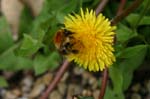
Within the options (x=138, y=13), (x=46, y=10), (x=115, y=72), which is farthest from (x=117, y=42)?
(x=46, y=10)

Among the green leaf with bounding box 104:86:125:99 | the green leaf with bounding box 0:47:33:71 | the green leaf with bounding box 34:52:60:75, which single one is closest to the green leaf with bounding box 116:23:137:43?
the green leaf with bounding box 104:86:125:99

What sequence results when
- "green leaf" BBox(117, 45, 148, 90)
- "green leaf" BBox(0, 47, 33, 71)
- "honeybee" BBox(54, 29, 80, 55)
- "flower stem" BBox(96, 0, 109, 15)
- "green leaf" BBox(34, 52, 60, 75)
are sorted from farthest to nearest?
"green leaf" BBox(0, 47, 33, 71)
"green leaf" BBox(34, 52, 60, 75)
"flower stem" BBox(96, 0, 109, 15)
"green leaf" BBox(117, 45, 148, 90)
"honeybee" BBox(54, 29, 80, 55)

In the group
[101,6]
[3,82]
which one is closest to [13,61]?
[3,82]

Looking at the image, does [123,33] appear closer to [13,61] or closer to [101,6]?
[101,6]

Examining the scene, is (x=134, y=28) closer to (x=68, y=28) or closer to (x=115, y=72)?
(x=115, y=72)

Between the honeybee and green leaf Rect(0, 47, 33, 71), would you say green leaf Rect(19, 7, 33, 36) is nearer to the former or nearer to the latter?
green leaf Rect(0, 47, 33, 71)
